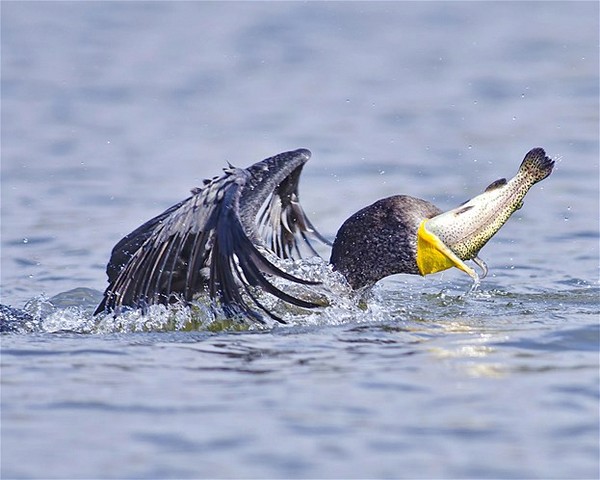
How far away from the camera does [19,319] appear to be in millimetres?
7555

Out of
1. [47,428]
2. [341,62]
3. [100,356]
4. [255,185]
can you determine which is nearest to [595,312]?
[255,185]

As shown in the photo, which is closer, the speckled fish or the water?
the water

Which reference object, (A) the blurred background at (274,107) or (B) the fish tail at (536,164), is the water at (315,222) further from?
(B) the fish tail at (536,164)

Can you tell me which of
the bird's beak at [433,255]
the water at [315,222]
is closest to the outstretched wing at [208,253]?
the water at [315,222]

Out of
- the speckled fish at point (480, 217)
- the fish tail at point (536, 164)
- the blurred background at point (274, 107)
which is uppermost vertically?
the blurred background at point (274, 107)

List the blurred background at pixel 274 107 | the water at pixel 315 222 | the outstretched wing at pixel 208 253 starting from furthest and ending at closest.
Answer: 1. the blurred background at pixel 274 107
2. the outstretched wing at pixel 208 253
3. the water at pixel 315 222

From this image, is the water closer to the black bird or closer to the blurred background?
the blurred background

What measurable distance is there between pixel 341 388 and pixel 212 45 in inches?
461

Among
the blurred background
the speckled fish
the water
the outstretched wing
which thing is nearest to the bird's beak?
the speckled fish

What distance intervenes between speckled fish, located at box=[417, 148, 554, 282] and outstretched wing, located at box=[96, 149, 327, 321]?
1.06 meters

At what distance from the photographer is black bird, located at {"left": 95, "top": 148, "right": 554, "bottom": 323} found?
6645 mm

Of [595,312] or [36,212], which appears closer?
[595,312]

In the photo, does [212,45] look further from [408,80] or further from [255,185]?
[255,185]

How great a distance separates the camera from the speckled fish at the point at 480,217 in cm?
748
